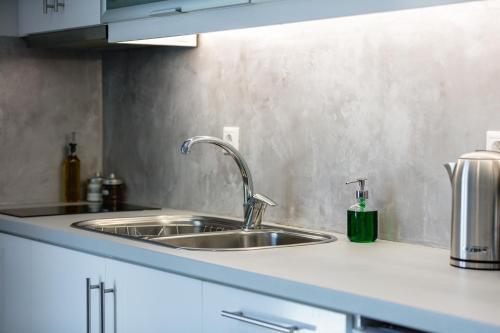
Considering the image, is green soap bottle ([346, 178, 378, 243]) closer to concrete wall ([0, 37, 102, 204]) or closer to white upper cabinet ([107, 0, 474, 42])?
white upper cabinet ([107, 0, 474, 42])

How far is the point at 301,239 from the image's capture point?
264 cm

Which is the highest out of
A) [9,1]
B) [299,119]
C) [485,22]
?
[9,1]

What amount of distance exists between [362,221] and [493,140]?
0.44m

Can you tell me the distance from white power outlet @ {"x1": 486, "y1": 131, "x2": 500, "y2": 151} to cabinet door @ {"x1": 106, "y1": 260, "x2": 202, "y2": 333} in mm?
794

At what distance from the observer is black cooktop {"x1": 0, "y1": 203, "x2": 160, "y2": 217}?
125 inches

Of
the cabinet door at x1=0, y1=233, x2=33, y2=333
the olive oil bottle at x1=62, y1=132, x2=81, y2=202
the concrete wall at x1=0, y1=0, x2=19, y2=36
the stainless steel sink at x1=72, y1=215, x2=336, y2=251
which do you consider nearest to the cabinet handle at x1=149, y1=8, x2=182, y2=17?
the stainless steel sink at x1=72, y1=215, x2=336, y2=251

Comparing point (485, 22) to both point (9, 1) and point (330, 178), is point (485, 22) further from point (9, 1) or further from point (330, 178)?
point (9, 1)

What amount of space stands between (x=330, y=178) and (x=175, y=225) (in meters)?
0.65

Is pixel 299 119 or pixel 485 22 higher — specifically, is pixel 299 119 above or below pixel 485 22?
below

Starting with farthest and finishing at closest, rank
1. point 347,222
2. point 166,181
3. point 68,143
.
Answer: point 68,143, point 166,181, point 347,222

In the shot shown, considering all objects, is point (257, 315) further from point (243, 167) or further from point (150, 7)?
point (150, 7)

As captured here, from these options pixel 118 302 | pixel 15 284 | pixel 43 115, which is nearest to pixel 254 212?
pixel 118 302

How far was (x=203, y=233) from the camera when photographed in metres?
2.64

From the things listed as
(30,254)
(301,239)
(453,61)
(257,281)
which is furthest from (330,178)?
(30,254)
